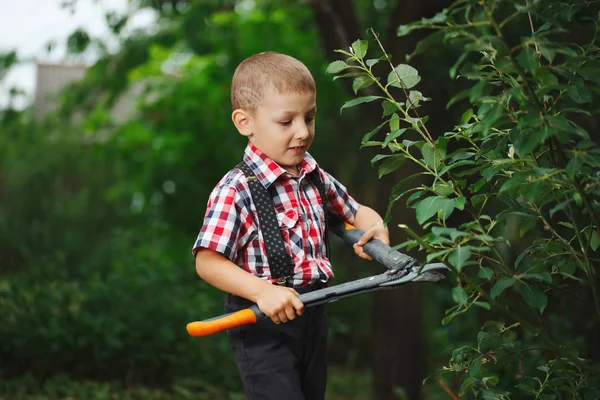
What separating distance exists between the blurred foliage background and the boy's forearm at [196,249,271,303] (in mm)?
2101

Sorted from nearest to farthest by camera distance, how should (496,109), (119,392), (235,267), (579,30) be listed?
(496,109) → (235,267) → (579,30) → (119,392)

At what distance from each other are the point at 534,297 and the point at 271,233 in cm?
81

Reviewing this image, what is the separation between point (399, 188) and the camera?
6.66 ft

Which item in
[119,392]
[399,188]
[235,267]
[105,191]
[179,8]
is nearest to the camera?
[399,188]

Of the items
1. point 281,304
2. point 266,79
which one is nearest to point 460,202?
point 281,304

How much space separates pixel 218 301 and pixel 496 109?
393cm

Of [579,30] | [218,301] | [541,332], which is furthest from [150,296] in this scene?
[541,332]

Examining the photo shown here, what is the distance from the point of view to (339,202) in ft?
8.78

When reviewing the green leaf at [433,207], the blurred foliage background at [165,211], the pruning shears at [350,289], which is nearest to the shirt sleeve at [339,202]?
the pruning shears at [350,289]

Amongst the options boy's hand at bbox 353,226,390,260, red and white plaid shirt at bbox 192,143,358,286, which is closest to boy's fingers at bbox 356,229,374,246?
boy's hand at bbox 353,226,390,260

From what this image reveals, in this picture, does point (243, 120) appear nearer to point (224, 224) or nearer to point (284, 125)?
point (284, 125)

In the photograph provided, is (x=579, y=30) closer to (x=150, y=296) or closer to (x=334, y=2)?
(x=334, y=2)

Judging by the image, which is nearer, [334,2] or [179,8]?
[334,2]

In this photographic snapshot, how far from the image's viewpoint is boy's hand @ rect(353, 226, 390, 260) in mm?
2410
